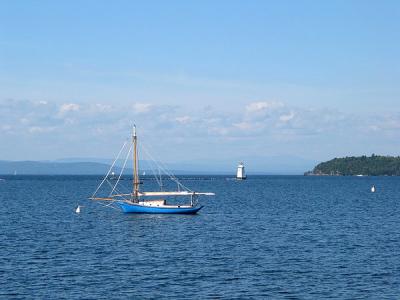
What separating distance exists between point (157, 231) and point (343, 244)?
27100 millimetres

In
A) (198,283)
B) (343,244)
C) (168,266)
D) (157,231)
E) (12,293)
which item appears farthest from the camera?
(157,231)

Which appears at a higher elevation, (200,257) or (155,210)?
(155,210)

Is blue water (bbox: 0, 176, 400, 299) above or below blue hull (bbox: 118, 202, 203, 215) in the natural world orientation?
below

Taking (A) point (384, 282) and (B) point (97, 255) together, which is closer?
(A) point (384, 282)

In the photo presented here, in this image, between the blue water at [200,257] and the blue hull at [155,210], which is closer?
the blue water at [200,257]

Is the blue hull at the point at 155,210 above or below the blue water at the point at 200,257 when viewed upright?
above

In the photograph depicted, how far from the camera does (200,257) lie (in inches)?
2677

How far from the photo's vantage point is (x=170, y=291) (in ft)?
171

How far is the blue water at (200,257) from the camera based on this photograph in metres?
52.2

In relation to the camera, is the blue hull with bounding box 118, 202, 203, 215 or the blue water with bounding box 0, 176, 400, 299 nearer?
the blue water with bounding box 0, 176, 400, 299

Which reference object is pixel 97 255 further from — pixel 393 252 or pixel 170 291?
pixel 393 252

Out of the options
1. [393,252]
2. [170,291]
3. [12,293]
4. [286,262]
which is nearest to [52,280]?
[12,293]

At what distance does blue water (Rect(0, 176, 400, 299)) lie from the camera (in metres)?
52.2

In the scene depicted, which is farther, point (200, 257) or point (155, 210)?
point (155, 210)
